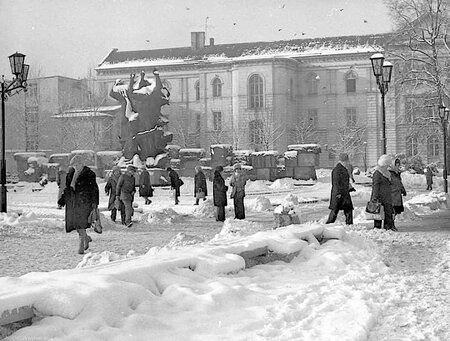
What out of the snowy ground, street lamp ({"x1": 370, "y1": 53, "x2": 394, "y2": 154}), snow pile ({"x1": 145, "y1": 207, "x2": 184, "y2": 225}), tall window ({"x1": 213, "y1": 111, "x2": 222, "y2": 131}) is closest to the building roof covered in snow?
tall window ({"x1": 213, "y1": 111, "x2": 222, "y2": 131})

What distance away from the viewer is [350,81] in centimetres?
6981

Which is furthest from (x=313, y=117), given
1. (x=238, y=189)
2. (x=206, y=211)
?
(x=238, y=189)

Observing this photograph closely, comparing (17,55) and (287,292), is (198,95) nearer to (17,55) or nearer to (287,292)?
(17,55)

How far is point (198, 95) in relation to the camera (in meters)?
73.5

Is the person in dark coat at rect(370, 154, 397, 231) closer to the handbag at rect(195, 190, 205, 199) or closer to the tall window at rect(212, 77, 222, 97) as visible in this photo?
the handbag at rect(195, 190, 205, 199)

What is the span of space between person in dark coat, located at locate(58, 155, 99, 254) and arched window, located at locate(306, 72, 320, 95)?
199ft

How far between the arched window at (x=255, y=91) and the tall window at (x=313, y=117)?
17.3ft

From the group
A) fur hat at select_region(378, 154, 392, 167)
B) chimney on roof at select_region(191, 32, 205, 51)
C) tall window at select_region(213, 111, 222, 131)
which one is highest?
chimney on roof at select_region(191, 32, 205, 51)

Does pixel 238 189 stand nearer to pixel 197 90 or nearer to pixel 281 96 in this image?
pixel 281 96

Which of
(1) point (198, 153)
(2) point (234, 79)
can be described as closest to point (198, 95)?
(2) point (234, 79)

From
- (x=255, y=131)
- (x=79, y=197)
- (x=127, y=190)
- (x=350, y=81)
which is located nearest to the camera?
(x=79, y=197)

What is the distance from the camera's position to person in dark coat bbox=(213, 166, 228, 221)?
1759 cm

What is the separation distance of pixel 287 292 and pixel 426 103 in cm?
3819

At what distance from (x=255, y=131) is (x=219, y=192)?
49934mm
